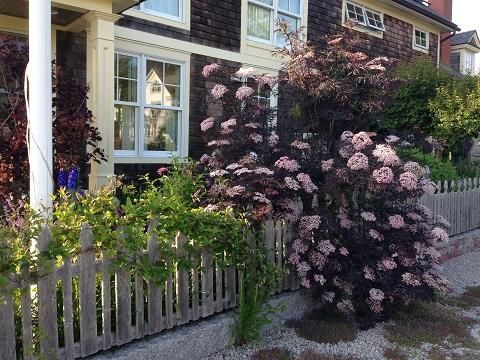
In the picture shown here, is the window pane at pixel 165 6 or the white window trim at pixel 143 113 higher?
the window pane at pixel 165 6

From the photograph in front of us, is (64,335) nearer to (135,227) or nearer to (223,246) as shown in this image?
(135,227)

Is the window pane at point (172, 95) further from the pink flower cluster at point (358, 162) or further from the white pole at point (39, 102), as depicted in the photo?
the white pole at point (39, 102)

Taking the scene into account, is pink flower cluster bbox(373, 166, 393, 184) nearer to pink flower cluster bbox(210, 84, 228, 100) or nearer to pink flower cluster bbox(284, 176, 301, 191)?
pink flower cluster bbox(284, 176, 301, 191)

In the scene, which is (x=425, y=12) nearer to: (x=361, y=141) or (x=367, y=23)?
(x=367, y=23)

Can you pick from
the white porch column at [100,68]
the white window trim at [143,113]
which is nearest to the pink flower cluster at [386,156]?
the white porch column at [100,68]

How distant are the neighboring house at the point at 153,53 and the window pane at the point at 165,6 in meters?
0.02

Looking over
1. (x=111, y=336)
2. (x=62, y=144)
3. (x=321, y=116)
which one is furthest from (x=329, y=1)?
(x=111, y=336)

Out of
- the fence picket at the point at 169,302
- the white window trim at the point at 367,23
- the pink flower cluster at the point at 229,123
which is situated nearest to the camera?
the fence picket at the point at 169,302

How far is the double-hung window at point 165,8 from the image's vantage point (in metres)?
8.28

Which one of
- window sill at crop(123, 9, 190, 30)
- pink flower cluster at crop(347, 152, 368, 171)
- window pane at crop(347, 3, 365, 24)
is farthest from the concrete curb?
window pane at crop(347, 3, 365, 24)

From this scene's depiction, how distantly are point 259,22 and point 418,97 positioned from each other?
431 centimetres

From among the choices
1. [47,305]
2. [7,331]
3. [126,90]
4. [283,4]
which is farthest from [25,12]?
[283,4]

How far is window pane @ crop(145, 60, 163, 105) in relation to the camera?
8.42m

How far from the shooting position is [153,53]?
8352mm
